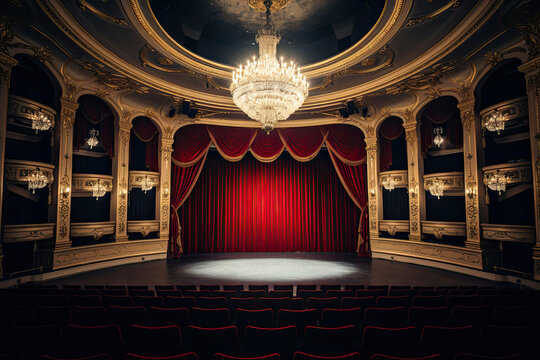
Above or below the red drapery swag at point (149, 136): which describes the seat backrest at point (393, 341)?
below

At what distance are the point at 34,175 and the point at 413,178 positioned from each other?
36.0ft

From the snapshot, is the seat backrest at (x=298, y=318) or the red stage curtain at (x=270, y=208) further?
the red stage curtain at (x=270, y=208)

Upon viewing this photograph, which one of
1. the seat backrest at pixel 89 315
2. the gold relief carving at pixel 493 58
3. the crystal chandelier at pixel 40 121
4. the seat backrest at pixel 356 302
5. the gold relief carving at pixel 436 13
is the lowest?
the seat backrest at pixel 356 302

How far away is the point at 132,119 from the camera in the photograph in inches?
393

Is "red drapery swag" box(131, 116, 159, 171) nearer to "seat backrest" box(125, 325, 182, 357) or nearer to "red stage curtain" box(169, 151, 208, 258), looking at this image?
"red stage curtain" box(169, 151, 208, 258)

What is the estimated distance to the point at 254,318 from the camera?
3.35m

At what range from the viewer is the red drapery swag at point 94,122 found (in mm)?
8406

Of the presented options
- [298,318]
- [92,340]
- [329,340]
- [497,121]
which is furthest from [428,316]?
[497,121]

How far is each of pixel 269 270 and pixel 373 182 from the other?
5312 mm

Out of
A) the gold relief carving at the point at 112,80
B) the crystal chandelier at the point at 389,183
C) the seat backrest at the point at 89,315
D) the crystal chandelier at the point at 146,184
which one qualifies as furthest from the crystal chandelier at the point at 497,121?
the crystal chandelier at the point at 146,184

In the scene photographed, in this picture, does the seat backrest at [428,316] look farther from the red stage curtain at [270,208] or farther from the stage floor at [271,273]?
the red stage curtain at [270,208]

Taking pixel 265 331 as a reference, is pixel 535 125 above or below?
above

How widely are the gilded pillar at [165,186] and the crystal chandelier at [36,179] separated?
4.16 meters

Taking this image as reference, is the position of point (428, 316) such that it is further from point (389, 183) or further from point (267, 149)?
point (267, 149)
